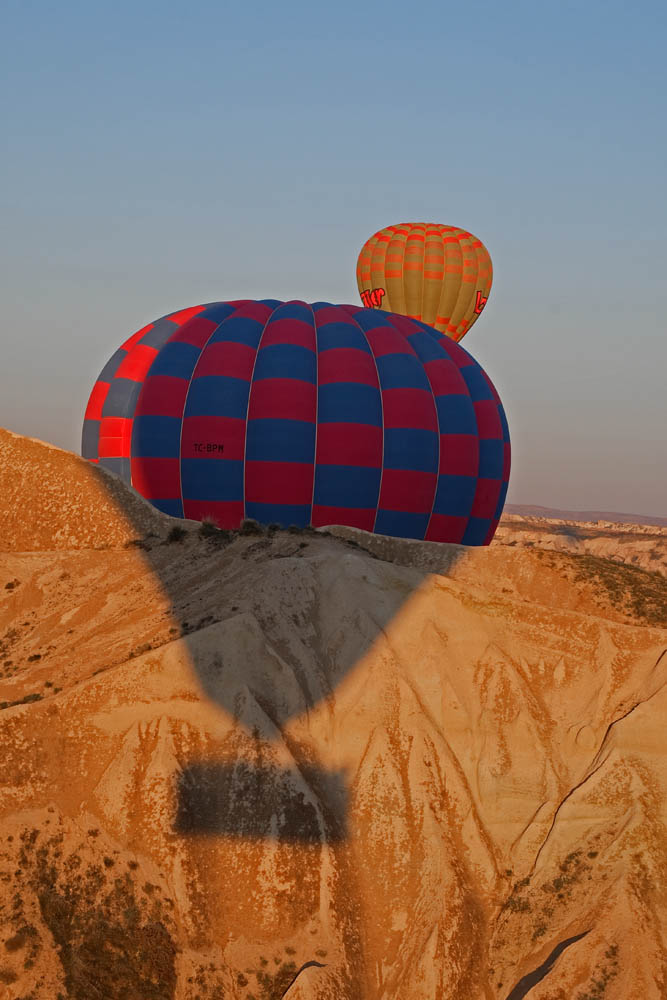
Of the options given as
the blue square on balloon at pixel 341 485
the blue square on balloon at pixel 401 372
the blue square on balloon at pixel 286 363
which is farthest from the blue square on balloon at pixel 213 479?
the blue square on balloon at pixel 401 372

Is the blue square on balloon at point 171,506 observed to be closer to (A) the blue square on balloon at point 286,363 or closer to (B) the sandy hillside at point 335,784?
(A) the blue square on balloon at point 286,363

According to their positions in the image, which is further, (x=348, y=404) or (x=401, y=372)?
(x=401, y=372)

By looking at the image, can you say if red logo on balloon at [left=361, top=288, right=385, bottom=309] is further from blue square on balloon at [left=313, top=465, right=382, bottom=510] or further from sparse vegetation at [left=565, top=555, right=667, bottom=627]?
sparse vegetation at [left=565, top=555, right=667, bottom=627]

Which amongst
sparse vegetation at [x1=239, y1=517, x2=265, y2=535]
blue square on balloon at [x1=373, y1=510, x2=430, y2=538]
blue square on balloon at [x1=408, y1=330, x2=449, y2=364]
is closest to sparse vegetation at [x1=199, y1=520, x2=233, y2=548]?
sparse vegetation at [x1=239, y1=517, x2=265, y2=535]

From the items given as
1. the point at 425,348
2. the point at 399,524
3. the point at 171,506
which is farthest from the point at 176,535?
the point at 425,348

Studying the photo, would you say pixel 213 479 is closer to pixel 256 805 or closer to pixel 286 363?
pixel 286 363

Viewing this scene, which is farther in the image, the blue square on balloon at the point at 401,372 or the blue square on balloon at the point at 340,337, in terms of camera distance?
the blue square on balloon at the point at 340,337
